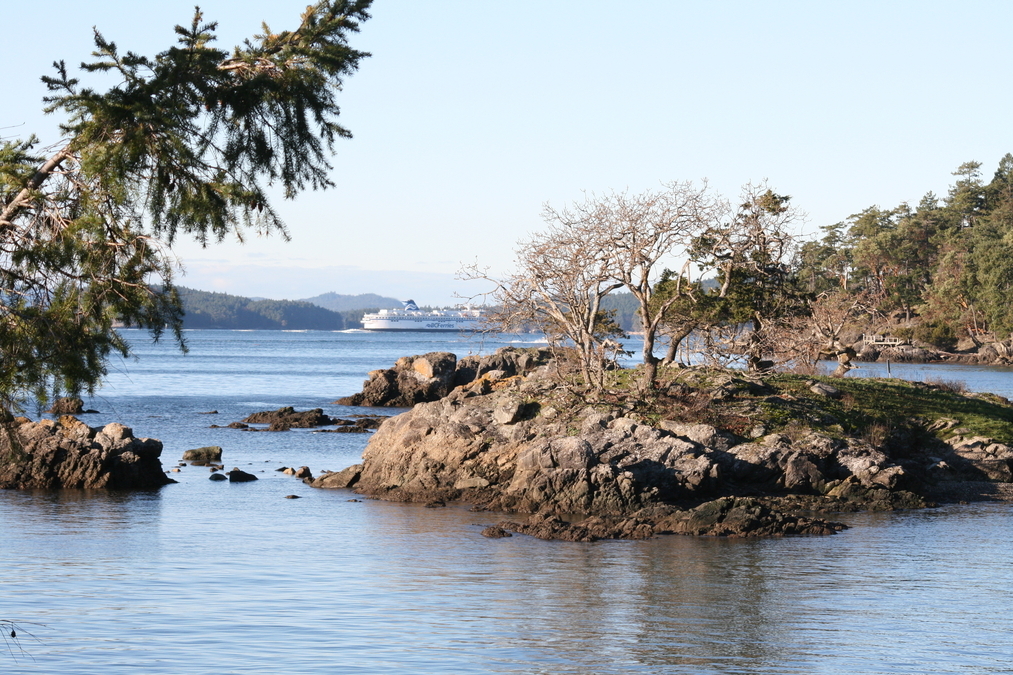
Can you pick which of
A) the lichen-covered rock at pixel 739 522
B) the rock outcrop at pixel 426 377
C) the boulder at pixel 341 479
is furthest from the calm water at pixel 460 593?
the rock outcrop at pixel 426 377

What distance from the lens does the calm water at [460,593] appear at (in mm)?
14430

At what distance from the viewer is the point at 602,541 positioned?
2361 cm

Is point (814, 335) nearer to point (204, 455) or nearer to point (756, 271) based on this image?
point (756, 271)

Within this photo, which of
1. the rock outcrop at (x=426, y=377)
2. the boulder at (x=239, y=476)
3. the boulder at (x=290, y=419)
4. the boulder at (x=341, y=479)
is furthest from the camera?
the rock outcrop at (x=426, y=377)

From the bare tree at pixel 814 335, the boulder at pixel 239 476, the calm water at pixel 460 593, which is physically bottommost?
the boulder at pixel 239 476

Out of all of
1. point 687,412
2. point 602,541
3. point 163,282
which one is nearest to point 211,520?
point 602,541

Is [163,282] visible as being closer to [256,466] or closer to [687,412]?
[687,412]

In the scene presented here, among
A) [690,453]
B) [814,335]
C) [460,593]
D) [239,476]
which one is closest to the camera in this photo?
[460,593]

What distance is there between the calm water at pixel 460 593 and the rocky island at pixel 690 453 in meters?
1.40

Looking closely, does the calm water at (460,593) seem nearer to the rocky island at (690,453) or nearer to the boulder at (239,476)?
the rocky island at (690,453)

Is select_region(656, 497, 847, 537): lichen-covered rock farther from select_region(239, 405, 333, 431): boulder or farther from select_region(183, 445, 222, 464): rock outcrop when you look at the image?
select_region(239, 405, 333, 431): boulder

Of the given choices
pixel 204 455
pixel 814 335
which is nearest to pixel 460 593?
pixel 204 455

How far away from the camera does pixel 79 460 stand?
3241cm

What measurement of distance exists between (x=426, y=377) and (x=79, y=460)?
121ft
